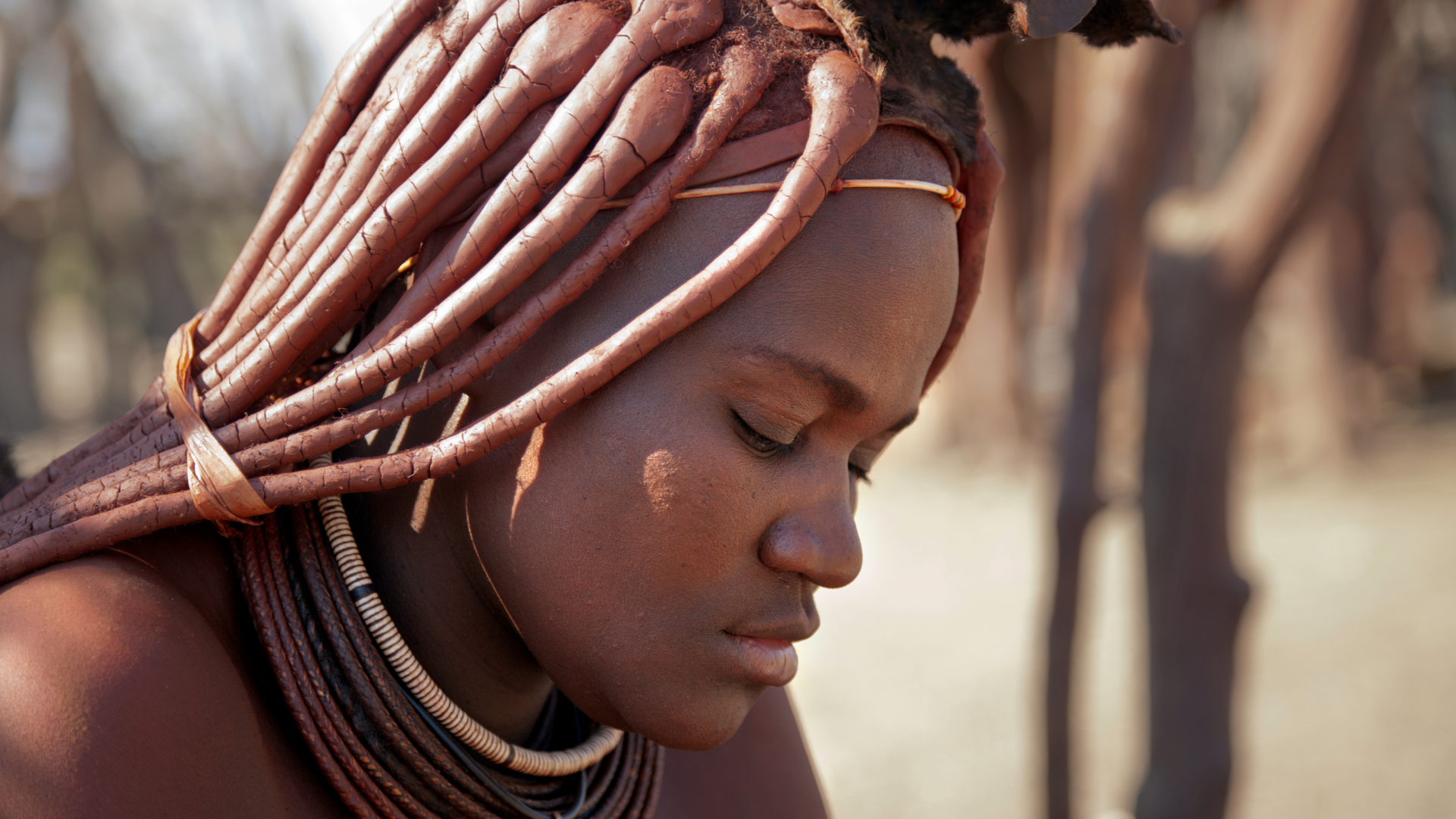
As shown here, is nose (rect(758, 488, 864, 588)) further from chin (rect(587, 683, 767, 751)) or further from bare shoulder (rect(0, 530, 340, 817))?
bare shoulder (rect(0, 530, 340, 817))

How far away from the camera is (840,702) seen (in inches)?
254

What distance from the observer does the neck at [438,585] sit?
1.47 meters

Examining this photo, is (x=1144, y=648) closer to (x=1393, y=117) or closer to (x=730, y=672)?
(x=730, y=672)

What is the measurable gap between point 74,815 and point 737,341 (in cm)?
88

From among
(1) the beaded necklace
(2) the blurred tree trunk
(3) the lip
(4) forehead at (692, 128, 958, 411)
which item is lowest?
(1) the beaded necklace

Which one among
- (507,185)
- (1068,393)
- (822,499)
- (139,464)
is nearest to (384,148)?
(507,185)

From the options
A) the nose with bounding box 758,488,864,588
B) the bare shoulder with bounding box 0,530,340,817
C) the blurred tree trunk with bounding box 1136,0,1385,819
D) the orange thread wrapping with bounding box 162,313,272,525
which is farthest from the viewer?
the blurred tree trunk with bounding box 1136,0,1385,819

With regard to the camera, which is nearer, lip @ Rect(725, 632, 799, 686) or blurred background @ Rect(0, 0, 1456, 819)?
lip @ Rect(725, 632, 799, 686)

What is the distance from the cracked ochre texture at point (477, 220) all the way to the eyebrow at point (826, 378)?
4.2 inches

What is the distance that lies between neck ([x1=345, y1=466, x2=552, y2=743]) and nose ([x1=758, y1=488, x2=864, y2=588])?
0.41 meters

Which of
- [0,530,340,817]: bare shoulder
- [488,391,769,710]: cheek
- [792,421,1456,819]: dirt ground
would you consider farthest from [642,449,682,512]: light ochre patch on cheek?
[792,421,1456,819]: dirt ground

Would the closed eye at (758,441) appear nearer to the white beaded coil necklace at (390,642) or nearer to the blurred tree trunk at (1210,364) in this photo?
the white beaded coil necklace at (390,642)

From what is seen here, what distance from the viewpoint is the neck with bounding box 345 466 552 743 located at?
58.0 inches

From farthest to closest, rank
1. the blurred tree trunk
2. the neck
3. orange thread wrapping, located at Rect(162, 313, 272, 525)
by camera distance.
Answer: the blurred tree trunk, the neck, orange thread wrapping, located at Rect(162, 313, 272, 525)
